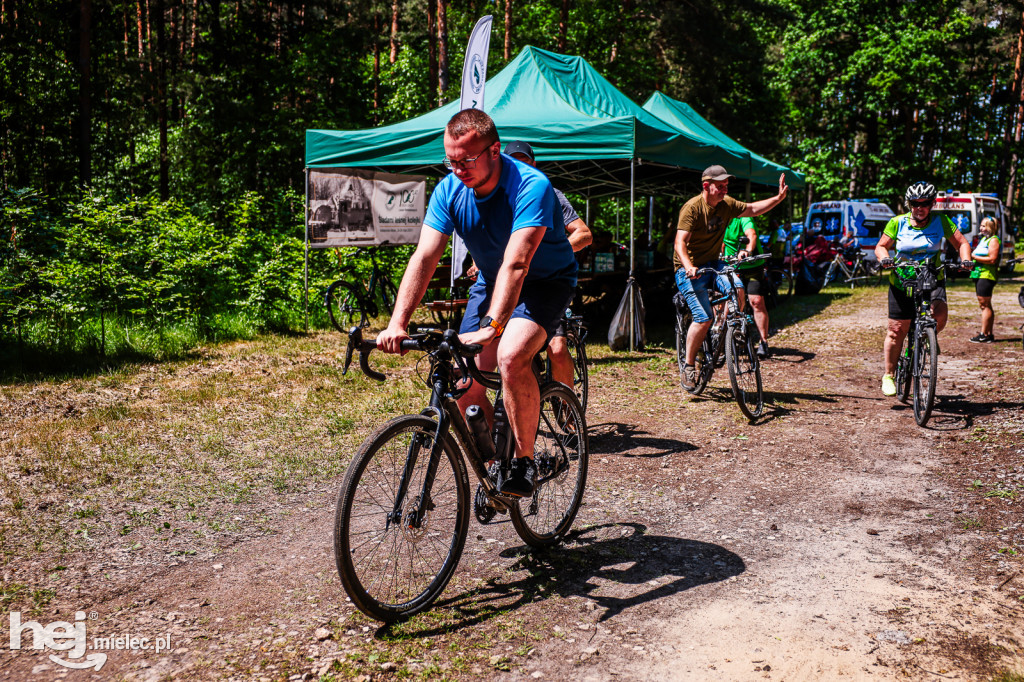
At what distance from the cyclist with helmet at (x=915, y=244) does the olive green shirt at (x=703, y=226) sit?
147cm

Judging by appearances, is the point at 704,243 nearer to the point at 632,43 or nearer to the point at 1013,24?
the point at 632,43

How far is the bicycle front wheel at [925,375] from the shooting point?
625 cm

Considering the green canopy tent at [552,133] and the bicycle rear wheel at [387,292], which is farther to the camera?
the bicycle rear wheel at [387,292]

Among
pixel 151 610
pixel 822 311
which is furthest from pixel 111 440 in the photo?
pixel 822 311

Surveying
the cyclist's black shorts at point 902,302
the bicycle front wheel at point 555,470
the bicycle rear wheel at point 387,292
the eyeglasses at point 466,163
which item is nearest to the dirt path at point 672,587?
the bicycle front wheel at point 555,470

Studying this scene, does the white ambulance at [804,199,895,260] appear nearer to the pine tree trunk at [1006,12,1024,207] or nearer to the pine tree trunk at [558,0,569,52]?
the pine tree trunk at [558,0,569,52]

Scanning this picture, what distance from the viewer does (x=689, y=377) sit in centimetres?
750

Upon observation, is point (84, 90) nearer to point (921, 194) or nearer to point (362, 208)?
point (362, 208)

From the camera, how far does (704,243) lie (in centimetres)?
755

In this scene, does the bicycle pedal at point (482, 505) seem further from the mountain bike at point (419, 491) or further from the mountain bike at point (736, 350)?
the mountain bike at point (736, 350)

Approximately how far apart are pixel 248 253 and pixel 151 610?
1031 cm

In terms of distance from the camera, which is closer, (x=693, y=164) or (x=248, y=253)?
(x=693, y=164)

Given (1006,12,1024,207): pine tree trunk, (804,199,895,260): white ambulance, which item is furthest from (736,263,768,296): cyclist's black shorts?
(1006,12,1024,207): pine tree trunk

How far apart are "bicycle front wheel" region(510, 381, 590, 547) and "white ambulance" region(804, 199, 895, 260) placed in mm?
20598
